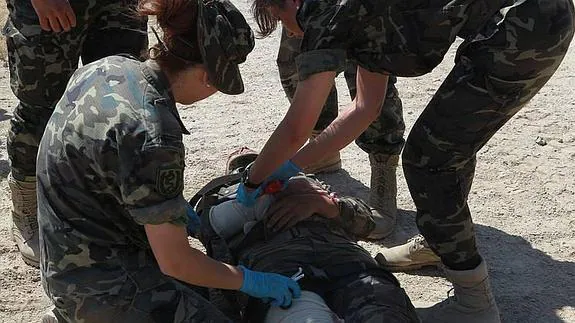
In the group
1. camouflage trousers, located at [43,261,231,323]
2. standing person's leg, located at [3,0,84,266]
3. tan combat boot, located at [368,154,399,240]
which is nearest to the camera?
camouflage trousers, located at [43,261,231,323]

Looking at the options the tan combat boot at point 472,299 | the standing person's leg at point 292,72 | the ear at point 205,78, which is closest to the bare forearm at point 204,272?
the ear at point 205,78

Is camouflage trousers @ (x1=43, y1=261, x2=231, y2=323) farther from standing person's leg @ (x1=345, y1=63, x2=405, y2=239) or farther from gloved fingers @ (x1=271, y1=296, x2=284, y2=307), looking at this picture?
standing person's leg @ (x1=345, y1=63, x2=405, y2=239)

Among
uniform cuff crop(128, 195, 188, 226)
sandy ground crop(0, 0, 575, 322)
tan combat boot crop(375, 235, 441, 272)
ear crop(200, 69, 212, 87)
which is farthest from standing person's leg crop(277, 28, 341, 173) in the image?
uniform cuff crop(128, 195, 188, 226)

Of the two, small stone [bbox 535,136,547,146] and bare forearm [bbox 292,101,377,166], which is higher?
bare forearm [bbox 292,101,377,166]

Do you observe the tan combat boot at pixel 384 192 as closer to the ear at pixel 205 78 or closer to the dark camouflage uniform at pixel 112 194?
the dark camouflage uniform at pixel 112 194

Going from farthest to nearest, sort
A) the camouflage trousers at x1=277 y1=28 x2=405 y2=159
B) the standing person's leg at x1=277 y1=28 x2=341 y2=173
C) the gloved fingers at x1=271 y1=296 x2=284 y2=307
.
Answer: the standing person's leg at x1=277 y1=28 x2=341 y2=173 → the camouflage trousers at x1=277 y1=28 x2=405 y2=159 → the gloved fingers at x1=271 y1=296 x2=284 y2=307

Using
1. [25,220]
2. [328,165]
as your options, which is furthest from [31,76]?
[328,165]

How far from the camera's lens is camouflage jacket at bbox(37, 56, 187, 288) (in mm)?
2436

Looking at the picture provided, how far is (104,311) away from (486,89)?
4.67ft

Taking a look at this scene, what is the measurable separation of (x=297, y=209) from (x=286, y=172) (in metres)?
0.18

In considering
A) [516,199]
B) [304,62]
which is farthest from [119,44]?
[516,199]

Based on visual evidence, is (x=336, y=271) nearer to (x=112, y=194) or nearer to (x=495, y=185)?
(x=112, y=194)

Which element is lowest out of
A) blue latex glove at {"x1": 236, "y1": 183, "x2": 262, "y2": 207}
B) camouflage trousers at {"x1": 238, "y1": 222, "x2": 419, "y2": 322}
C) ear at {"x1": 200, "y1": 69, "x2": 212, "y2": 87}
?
camouflage trousers at {"x1": 238, "y1": 222, "x2": 419, "y2": 322}

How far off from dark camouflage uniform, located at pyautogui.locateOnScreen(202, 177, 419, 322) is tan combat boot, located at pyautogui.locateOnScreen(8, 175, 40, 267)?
94cm
